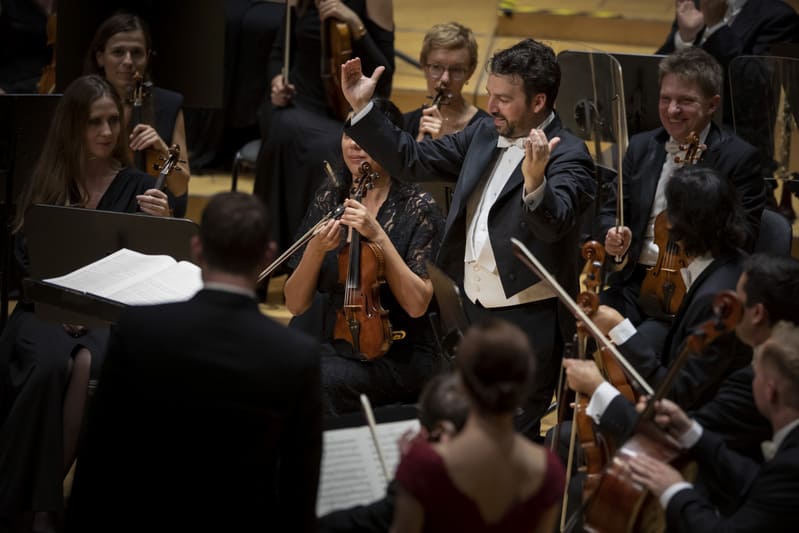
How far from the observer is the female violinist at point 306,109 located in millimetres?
4828

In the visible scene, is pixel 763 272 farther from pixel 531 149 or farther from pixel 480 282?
pixel 480 282

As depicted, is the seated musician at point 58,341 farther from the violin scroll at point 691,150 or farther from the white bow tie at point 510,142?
the violin scroll at point 691,150

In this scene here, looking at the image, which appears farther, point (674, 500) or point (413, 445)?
point (674, 500)

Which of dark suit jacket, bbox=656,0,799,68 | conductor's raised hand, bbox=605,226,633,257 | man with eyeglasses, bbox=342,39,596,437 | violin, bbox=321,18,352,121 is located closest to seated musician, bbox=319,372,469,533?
man with eyeglasses, bbox=342,39,596,437

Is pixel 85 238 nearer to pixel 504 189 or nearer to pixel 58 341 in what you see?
pixel 58 341

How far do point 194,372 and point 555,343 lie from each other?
1.57 metres

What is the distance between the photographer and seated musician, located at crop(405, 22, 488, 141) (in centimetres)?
439

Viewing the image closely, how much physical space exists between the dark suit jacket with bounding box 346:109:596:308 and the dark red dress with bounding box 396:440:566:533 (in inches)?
53.1

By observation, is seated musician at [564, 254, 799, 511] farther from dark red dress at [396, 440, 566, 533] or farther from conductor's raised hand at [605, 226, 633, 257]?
conductor's raised hand at [605, 226, 633, 257]

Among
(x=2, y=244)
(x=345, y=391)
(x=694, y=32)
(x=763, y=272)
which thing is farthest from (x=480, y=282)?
(x=694, y=32)

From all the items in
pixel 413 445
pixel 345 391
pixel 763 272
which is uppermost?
pixel 763 272

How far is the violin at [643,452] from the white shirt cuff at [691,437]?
2 centimetres

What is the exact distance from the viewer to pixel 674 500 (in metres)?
2.36

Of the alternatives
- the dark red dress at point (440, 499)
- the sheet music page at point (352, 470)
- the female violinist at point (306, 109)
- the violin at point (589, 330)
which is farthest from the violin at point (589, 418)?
the female violinist at point (306, 109)
